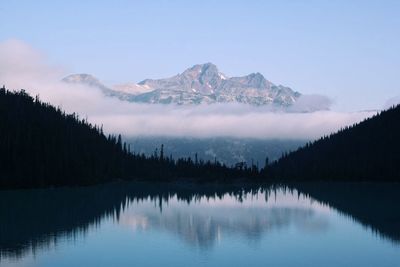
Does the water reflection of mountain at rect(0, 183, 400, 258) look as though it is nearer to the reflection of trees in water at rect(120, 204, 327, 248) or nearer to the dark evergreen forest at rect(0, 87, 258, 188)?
the reflection of trees in water at rect(120, 204, 327, 248)

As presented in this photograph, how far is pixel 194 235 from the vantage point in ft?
216

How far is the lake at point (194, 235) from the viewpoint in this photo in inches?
1960

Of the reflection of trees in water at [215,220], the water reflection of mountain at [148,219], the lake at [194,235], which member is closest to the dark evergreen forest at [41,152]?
the water reflection of mountain at [148,219]

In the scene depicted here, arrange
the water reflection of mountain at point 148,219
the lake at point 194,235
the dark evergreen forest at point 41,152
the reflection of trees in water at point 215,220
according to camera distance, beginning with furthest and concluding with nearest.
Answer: the dark evergreen forest at point 41,152 → the reflection of trees in water at point 215,220 → the water reflection of mountain at point 148,219 → the lake at point 194,235

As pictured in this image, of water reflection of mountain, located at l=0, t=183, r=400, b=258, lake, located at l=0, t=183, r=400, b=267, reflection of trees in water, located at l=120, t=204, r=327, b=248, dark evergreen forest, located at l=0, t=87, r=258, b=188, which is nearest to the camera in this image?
lake, located at l=0, t=183, r=400, b=267

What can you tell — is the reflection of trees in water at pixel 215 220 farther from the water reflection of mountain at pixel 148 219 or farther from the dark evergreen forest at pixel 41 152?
the dark evergreen forest at pixel 41 152

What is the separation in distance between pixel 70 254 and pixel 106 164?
475 ft

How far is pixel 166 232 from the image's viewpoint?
68.6 meters

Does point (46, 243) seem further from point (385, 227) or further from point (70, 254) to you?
point (385, 227)

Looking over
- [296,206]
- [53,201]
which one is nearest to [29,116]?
[53,201]

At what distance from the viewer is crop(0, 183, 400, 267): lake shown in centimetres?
4978

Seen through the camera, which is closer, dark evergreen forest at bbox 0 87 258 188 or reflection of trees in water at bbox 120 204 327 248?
reflection of trees in water at bbox 120 204 327 248

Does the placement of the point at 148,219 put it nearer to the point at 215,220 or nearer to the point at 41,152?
the point at 215,220

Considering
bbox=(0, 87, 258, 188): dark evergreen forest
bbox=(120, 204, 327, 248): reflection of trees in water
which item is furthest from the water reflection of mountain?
bbox=(0, 87, 258, 188): dark evergreen forest
